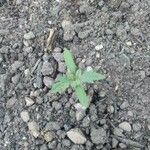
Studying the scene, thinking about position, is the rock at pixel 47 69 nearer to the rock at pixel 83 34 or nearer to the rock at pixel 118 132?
the rock at pixel 83 34

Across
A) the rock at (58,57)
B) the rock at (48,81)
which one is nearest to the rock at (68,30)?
the rock at (58,57)

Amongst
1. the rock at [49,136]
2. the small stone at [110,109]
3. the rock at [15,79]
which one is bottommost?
the rock at [49,136]

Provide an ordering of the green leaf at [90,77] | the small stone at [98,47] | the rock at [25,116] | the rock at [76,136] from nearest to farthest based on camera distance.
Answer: the green leaf at [90,77], the rock at [76,136], the rock at [25,116], the small stone at [98,47]

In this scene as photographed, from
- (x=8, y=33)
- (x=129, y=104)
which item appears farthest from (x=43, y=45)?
(x=129, y=104)

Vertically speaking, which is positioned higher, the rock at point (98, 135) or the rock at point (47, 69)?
the rock at point (47, 69)

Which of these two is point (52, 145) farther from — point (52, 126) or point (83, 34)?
point (83, 34)

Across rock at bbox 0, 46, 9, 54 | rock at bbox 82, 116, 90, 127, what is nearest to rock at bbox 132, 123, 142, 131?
→ rock at bbox 82, 116, 90, 127

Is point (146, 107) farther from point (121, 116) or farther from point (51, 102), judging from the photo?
point (51, 102)
